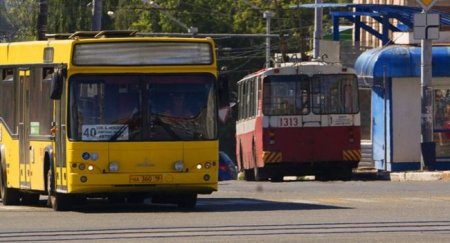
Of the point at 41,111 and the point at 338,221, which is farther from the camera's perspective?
the point at 41,111

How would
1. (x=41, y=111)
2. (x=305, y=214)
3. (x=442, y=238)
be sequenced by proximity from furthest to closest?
1. (x=41, y=111)
2. (x=305, y=214)
3. (x=442, y=238)

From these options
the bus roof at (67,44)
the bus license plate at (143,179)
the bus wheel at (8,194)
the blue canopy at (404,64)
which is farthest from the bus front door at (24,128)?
the blue canopy at (404,64)

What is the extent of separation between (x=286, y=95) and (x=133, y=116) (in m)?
14.7

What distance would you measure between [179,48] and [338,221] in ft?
15.1

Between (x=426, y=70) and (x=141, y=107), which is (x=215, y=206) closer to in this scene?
(x=141, y=107)

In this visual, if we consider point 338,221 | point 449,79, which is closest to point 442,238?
point 338,221

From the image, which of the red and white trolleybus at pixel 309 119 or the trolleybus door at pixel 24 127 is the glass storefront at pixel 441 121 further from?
the trolleybus door at pixel 24 127

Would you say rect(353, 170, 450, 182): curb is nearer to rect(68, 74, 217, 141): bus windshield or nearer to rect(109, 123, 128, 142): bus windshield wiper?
rect(68, 74, 217, 141): bus windshield

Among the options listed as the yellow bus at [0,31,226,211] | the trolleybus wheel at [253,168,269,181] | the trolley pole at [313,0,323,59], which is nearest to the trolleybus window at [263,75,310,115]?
the trolleybus wheel at [253,168,269,181]

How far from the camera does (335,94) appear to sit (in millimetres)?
34625

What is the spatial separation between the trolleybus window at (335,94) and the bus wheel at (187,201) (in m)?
13.2

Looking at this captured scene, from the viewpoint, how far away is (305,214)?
18.9m

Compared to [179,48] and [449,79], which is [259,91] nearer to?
[449,79]

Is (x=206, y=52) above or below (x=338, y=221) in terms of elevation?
above
